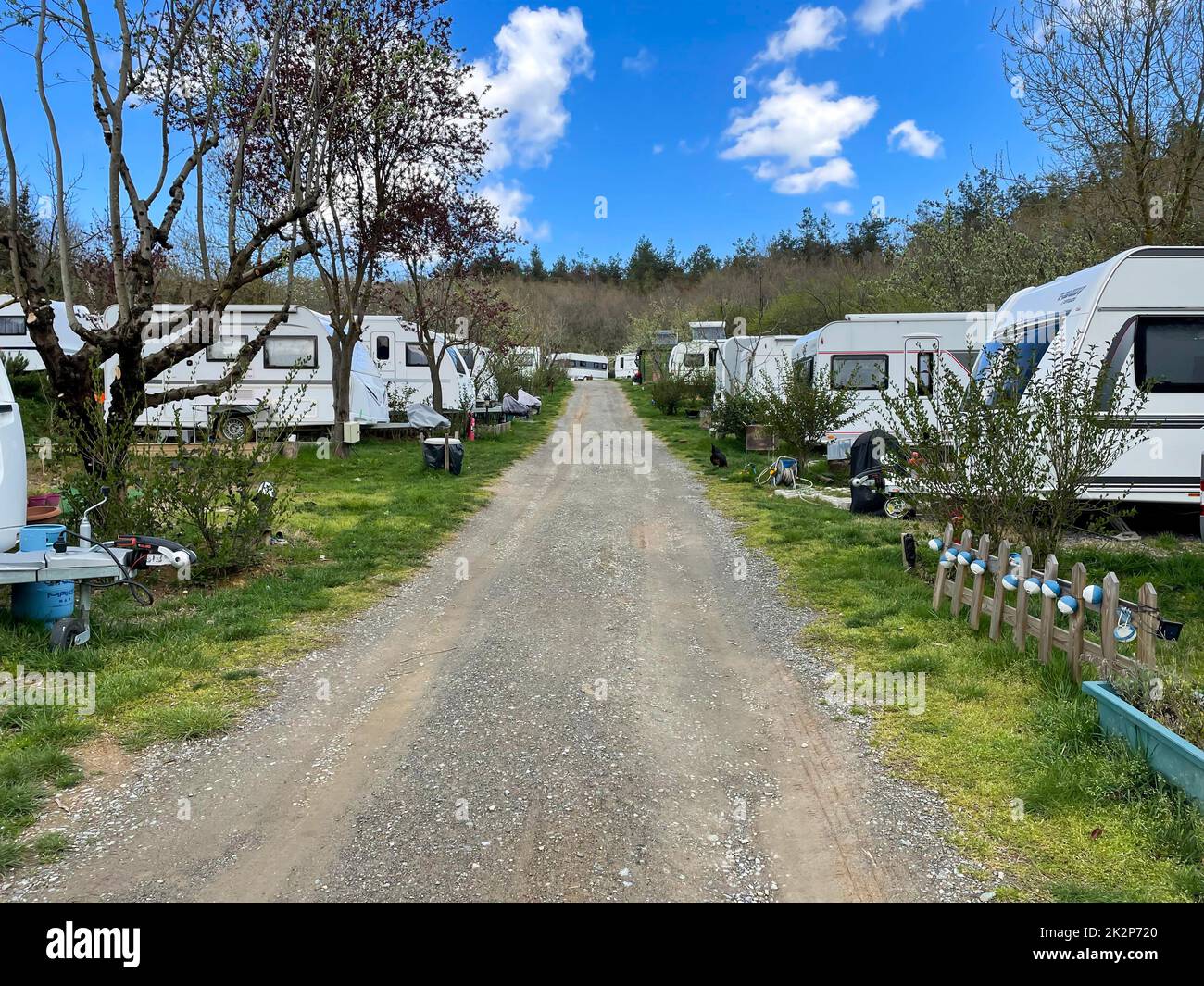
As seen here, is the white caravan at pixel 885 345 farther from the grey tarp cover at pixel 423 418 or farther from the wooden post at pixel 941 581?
the wooden post at pixel 941 581

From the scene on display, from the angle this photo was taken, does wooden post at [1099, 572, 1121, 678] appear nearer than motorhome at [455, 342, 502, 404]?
Yes

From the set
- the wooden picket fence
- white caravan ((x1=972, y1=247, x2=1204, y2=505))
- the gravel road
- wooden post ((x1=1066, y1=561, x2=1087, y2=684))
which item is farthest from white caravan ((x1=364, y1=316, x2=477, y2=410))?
wooden post ((x1=1066, y1=561, x2=1087, y2=684))

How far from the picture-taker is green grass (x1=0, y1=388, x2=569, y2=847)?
4.25 metres

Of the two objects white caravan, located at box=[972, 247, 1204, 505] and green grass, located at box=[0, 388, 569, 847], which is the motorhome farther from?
white caravan, located at box=[972, 247, 1204, 505]

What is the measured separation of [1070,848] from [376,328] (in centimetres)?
2247

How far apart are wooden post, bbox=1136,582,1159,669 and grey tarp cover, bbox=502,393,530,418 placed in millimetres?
22381

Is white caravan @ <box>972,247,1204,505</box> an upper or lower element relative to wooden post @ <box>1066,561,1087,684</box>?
upper

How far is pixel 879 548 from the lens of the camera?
29.1 ft

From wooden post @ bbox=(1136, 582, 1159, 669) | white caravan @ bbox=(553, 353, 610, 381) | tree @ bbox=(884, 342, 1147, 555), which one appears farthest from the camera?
white caravan @ bbox=(553, 353, 610, 381)

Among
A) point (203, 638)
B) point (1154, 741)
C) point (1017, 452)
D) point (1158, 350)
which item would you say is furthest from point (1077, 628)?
point (1158, 350)
